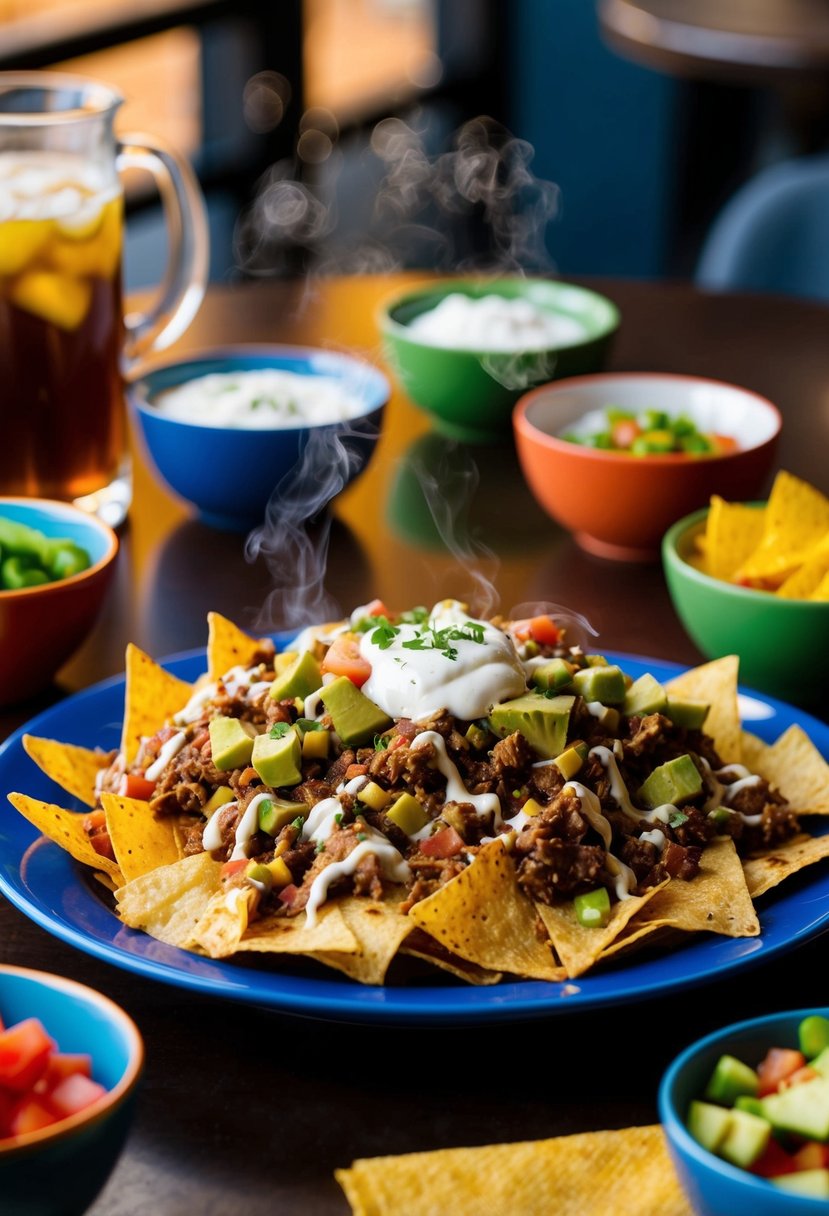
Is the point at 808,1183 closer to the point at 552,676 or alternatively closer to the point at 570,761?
the point at 570,761

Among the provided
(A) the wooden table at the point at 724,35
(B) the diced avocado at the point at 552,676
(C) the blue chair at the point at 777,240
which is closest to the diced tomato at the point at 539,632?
(B) the diced avocado at the point at 552,676

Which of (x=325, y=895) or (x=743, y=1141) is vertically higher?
(x=743, y=1141)

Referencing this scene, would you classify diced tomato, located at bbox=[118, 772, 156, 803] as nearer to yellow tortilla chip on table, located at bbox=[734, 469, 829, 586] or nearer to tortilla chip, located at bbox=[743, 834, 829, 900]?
tortilla chip, located at bbox=[743, 834, 829, 900]

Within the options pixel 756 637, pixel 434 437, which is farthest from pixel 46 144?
pixel 756 637

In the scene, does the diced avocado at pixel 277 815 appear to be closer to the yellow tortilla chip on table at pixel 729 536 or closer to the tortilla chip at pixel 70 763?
the tortilla chip at pixel 70 763

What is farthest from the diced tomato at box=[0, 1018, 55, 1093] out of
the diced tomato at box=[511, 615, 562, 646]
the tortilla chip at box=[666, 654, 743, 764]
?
the tortilla chip at box=[666, 654, 743, 764]

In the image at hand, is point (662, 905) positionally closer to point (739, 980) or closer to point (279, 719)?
point (739, 980)

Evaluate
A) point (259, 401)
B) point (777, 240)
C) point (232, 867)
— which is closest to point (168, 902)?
point (232, 867)
